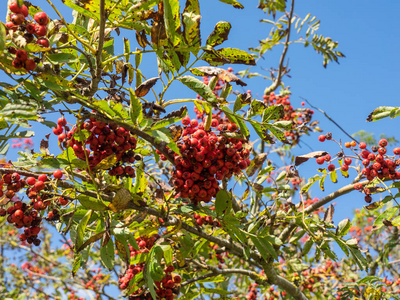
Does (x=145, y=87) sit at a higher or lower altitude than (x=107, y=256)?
higher

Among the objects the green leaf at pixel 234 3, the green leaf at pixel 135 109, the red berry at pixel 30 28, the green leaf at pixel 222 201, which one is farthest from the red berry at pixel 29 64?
the green leaf at pixel 222 201

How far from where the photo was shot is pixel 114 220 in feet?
7.04

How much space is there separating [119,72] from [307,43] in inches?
136

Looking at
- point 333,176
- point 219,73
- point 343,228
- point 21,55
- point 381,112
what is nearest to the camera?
point 21,55

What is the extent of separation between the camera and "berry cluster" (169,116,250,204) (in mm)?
2004

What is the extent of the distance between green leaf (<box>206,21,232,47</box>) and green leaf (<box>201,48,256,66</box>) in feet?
0.13

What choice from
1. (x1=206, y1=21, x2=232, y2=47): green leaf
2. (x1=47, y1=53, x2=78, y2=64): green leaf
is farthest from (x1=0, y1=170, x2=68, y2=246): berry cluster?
(x1=206, y1=21, x2=232, y2=47): green leaf

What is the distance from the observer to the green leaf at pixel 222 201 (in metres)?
2.16

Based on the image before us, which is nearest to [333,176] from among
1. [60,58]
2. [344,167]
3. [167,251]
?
[344,167]

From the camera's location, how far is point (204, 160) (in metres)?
2.02

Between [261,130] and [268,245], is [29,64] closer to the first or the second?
[261,130]

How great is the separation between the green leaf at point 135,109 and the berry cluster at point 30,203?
0.62 metres

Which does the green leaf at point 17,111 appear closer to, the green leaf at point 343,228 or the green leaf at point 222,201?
the green leaf at point 222,201

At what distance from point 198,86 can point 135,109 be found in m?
0.34
